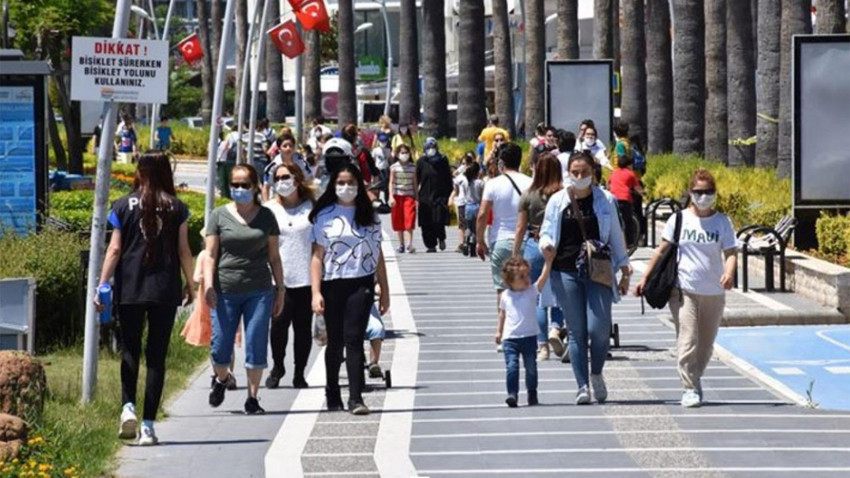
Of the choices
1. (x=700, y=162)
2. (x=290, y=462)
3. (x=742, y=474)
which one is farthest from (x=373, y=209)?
(x=700, y=162)

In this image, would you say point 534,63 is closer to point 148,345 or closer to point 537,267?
point 537,267

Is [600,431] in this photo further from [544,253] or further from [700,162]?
[700,162]

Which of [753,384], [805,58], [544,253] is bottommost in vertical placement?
[753,384]

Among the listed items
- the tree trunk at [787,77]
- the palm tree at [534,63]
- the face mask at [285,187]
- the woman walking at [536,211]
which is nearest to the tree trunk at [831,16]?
the tree trunk at [787,77]

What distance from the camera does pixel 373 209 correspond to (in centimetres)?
1408

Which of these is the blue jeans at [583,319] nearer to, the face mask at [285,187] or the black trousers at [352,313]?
the black trousers at [352,313]

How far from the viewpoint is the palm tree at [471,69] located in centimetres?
4372

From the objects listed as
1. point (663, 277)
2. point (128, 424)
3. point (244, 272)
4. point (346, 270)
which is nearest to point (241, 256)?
point (244, 272)

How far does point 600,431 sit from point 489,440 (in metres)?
0.75

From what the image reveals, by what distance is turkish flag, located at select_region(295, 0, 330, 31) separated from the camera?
42.4 metres

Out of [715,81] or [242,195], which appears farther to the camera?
[715,81]

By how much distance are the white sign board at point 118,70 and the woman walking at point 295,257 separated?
1.47 metres

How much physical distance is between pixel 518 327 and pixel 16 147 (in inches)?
→ 367

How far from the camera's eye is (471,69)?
145ft
